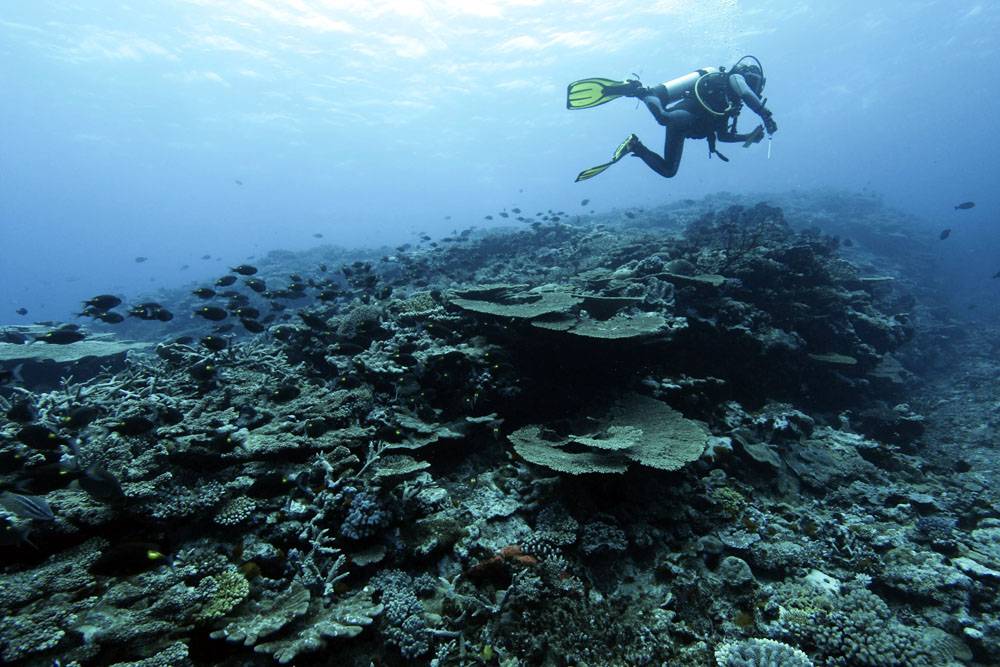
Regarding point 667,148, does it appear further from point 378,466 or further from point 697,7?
point 697,7

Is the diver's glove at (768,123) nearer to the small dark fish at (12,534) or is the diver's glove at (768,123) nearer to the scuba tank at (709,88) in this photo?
the scuba tank at (709,88)

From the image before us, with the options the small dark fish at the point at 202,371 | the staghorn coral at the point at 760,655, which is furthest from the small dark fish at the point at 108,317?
the staghorn coral at the point at 760,655

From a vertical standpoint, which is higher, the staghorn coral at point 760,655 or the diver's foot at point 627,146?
the diver's foot at point 627,146

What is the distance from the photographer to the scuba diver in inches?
322

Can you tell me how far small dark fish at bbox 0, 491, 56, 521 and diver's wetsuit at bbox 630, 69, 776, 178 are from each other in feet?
31.6

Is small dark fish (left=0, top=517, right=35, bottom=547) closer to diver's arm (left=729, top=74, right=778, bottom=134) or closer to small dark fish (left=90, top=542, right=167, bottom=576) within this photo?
small dark fish (left=90, top=542, right=167, bottom=576)

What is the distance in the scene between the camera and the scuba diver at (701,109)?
8.18m

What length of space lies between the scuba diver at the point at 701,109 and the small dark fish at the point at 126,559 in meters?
8.06

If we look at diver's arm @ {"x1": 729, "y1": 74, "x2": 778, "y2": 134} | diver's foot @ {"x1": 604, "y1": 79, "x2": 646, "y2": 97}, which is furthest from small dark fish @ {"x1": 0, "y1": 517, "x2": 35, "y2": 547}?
diver's foot @ {"x1": 604, "y1": 79, "x2": 646, "y2": 97}

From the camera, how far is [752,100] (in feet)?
25.9

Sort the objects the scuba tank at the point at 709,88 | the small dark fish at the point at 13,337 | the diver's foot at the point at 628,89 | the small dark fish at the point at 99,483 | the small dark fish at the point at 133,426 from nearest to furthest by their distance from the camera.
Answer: the small dark fish at the point at 99,483 < the small dark fish at the point at 133,426 < the scuba tank at the point at 709,88 < the diver's foot at the point at 628,89 < the small dark fish at the point at 13,337

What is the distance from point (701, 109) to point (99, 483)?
1080 cm

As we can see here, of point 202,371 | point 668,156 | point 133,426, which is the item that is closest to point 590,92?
point 668,156

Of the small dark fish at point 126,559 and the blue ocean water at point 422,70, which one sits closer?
the small dark fish at point 126,559
